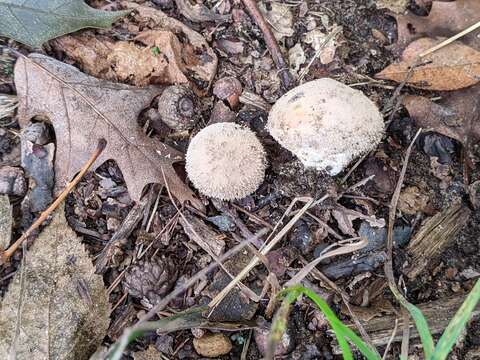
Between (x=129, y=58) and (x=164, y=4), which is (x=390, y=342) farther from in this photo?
(x=164, y=4)

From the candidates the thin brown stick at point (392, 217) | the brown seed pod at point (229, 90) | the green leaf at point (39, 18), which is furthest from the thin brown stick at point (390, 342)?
the green leaf at point (39, 18)

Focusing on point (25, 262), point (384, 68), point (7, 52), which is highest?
point (7, 52)

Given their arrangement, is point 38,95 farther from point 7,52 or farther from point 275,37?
point 275,37

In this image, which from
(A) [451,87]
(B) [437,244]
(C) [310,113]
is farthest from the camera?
(A) [451,87]

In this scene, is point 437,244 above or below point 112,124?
below

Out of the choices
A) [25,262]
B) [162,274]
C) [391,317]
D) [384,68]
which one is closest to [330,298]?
[391,317]

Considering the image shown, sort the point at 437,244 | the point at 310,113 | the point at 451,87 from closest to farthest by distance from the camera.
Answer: the point at 310,113 → the point at 437,244 → the point at 451,87

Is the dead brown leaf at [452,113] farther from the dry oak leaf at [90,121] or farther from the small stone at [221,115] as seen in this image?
the dry oak leaf at [90,121]
